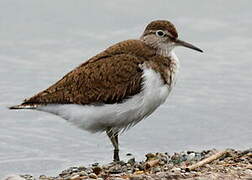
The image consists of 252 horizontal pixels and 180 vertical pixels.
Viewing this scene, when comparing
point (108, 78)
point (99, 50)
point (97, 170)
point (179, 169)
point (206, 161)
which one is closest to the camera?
point (179, 169)

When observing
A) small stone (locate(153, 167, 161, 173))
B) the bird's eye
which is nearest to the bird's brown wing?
the bird's eye

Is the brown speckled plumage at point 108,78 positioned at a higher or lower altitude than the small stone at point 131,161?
higher

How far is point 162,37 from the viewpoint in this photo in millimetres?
12602

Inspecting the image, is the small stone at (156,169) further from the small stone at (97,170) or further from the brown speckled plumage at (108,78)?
the brown speckled plumage at (108,78)

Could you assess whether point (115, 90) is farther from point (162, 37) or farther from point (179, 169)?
point (179, 169)

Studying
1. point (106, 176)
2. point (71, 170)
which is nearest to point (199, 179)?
point (106, 176)

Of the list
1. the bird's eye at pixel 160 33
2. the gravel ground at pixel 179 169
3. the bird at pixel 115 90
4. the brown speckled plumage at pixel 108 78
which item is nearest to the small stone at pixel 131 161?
the gravel ground at pixel 179 169

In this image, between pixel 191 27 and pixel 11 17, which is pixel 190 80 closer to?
pixel 191 27

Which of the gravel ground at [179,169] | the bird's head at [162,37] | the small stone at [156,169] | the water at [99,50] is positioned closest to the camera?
the gravel ground at [179,169]

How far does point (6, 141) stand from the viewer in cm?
1396

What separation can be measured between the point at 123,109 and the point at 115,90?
26 centimetres

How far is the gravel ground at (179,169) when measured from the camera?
973 centimetres

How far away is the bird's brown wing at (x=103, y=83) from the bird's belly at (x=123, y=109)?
0.25ft

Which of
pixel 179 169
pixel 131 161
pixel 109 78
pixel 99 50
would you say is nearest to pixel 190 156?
A: pixel 131 161
